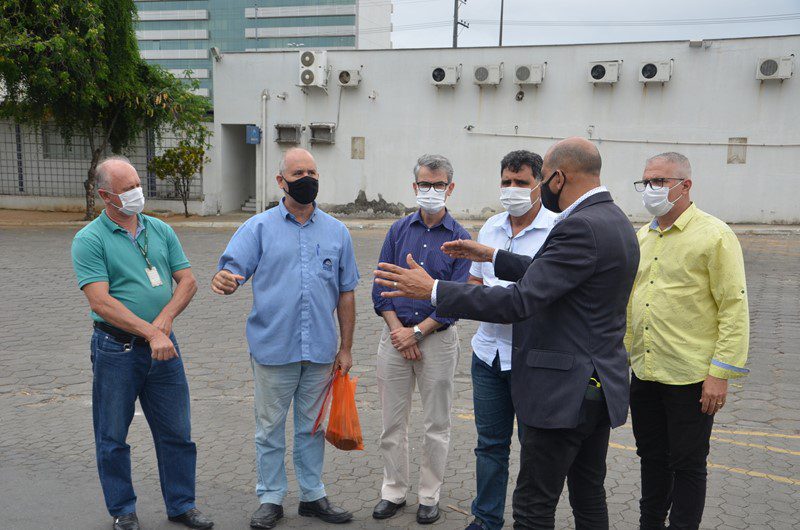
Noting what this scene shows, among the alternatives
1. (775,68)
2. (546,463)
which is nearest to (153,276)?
(546,463)

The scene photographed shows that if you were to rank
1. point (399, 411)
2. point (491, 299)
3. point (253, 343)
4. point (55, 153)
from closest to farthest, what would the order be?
point (491, 299)
point (253, 343)
point (399, 411)
point (55, 153)

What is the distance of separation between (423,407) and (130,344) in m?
1.70

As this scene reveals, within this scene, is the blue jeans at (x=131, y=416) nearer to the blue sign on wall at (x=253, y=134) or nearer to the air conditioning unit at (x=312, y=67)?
the air conditioning unit at (x=312, y=67)

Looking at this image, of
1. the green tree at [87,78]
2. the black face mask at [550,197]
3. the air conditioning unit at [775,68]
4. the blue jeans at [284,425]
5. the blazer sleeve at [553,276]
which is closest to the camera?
the blazer sleeve at [553,276]

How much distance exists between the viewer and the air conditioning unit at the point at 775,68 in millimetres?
18516

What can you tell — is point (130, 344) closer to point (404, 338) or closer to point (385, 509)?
point (404, 338)

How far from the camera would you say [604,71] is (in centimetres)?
1983

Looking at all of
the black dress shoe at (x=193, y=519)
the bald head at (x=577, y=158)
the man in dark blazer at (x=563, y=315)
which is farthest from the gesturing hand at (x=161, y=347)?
the bald head at (x=577, y=158)

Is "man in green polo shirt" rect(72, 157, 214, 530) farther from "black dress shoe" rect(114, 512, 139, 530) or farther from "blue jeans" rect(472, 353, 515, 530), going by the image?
"blue jeans" rect(472, 353, 515, 530)

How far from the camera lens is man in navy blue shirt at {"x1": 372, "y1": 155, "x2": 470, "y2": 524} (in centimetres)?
407

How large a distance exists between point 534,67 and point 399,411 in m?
18.0

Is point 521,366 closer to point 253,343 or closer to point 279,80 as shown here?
point 253,343

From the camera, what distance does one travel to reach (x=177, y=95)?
21.2 metres

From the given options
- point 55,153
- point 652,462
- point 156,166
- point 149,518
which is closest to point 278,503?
point 149,518
